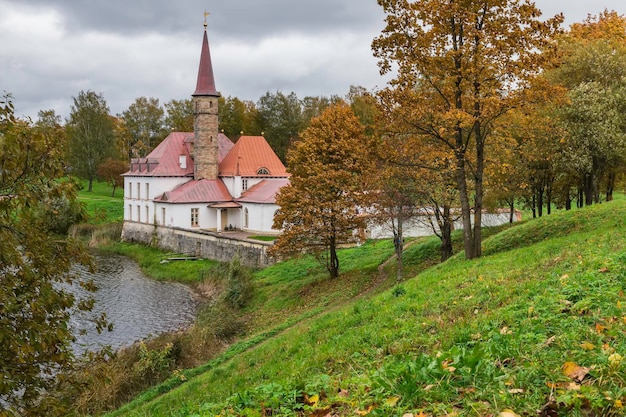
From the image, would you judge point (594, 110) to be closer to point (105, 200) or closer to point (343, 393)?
point (343, 393)

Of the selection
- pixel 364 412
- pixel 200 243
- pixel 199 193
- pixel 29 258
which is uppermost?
pixel 199 193

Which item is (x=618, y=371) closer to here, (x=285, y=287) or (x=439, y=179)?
(x=439, y=179)

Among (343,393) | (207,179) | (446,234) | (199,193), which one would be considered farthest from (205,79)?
(343,393)

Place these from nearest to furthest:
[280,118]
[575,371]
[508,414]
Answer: [508,414]
[575,371]
[280,118]

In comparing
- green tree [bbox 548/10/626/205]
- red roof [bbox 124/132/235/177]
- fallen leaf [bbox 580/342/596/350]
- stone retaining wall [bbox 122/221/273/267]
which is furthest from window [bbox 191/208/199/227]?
fallen leaf [bbox 580/342/596/350]

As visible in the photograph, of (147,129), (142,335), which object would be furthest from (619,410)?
(147,129)

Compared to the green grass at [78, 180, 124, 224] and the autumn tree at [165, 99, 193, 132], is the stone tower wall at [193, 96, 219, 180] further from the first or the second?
the autumn tree at [165, 99, 193, 132]

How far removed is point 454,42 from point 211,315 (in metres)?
16.0

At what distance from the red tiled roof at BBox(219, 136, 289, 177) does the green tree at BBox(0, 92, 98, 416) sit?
1623 inches

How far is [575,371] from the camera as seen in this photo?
15.1 feet

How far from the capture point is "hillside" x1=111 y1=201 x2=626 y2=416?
448 centimetres

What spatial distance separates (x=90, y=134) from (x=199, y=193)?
115ft

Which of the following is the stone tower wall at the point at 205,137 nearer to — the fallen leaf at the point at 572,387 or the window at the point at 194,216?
the window at the point at 194,216

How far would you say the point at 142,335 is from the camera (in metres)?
22.6
